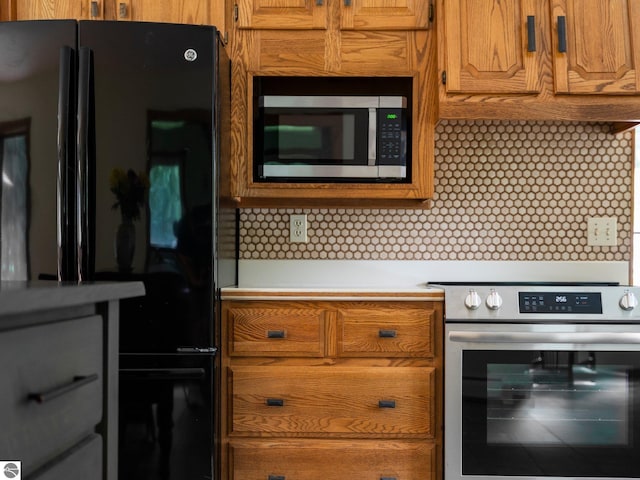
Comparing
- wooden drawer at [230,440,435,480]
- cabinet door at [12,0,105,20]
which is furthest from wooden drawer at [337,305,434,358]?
cabinet door at [12,0,105,20]

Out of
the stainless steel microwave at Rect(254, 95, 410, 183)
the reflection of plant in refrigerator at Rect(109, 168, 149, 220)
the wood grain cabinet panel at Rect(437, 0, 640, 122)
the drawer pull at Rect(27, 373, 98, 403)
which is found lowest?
the drawer pull at Rect(27, 373, 98, 403)

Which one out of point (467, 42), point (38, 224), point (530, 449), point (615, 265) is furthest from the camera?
point (615, 265)

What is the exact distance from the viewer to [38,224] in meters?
1.86

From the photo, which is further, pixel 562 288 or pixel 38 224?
pixel 562 288

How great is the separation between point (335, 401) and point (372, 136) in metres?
1.00

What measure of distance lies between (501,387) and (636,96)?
1.20 metres

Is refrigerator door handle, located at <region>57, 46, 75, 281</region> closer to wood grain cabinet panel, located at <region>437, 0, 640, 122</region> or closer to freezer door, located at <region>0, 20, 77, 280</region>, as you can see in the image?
freezer door, located at <region>0, 20, 77, 280</region>

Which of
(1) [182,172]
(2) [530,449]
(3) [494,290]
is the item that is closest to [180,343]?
(1) [182,172]

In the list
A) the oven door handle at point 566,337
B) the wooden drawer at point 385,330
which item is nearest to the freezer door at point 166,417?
the wooden drawer at point 385,330

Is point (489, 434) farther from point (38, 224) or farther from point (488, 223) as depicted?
point (38, 224)

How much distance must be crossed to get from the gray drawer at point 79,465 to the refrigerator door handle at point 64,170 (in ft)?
3.88

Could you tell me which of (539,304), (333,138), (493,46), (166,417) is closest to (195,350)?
(166,417)

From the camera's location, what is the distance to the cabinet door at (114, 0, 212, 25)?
7.21 feet

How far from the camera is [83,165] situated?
1847mm
